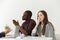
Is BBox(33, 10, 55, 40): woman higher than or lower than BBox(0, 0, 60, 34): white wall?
lower

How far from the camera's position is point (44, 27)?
1.81 metres

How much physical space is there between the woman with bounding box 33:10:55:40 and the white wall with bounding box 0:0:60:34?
52 centimetres

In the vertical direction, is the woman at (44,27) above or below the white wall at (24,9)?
below

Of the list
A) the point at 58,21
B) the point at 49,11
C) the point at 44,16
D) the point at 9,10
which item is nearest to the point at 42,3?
the point at 49,11

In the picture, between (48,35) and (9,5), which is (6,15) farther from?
(48,35)

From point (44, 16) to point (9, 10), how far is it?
2.69 ft

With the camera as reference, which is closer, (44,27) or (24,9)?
(44,27)

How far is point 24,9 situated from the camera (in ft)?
8.06

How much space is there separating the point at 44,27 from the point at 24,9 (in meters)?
0.72

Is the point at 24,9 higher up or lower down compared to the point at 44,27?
higher up

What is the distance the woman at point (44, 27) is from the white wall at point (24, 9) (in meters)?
0.52

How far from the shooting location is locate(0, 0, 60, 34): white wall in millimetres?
2395

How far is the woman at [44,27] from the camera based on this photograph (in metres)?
1.77

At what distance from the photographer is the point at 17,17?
2469mm
